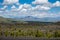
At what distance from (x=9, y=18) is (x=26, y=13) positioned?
2.81 ft

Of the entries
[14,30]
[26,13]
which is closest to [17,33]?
[14,30]

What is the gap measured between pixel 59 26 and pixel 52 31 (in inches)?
16.1

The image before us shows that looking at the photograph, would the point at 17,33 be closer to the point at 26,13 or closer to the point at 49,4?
the point at 26,13

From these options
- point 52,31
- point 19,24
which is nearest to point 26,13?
point 19,24

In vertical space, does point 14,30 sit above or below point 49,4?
below

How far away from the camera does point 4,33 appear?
42.1 ft

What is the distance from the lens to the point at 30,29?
1287 cm

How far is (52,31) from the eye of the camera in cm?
1296

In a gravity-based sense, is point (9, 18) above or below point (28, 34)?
above

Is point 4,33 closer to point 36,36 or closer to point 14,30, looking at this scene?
point 14,30

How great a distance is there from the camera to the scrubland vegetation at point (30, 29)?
12742 millimetres

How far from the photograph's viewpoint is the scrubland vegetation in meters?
12.7

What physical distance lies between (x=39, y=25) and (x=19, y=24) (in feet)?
3.09

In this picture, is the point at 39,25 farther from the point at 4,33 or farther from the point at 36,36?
the point at 4,33
